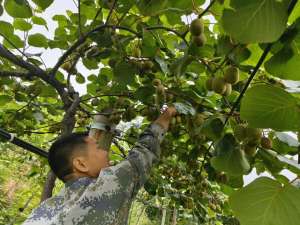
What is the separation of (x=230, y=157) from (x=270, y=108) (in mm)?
235

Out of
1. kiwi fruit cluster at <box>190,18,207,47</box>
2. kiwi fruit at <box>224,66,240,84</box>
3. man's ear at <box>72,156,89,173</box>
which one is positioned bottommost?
man's ear at <box>72,156,89,173</box>

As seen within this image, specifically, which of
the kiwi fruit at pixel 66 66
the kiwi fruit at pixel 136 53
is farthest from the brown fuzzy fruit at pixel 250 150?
the kiwi fruit at pixel 66 66

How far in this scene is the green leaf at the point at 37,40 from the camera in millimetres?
1847

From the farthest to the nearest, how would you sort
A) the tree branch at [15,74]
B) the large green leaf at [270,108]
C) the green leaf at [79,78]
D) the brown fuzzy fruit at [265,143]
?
1. the green leaf at [79,78]
2. the tree branch at [15,74]
3. the brown fuzzy fruit at [265,143]
4. the large green leaf at [270,108]

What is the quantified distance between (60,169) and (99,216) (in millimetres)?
333

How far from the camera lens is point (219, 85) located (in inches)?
A: 43.6

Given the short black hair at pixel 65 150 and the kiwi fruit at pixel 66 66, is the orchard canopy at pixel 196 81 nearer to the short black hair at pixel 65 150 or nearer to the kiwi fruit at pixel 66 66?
the kiwi fruit at pixel 66 66

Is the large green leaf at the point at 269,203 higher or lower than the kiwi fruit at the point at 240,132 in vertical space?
lower

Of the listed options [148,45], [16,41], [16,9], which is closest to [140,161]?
[148,45]

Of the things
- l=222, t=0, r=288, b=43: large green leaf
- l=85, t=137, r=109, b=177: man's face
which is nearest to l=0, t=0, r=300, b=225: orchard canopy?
l=222, t=0, r=288, b=43: large green leaf

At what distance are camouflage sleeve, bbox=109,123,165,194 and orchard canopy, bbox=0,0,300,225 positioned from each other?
9 centimetres

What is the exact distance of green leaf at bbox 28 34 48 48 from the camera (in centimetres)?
185

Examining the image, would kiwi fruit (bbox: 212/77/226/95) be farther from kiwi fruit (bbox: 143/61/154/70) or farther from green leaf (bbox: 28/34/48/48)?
green leaf (bbox: 28/34/48/48)

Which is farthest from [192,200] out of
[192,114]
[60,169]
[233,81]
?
[233,81]
